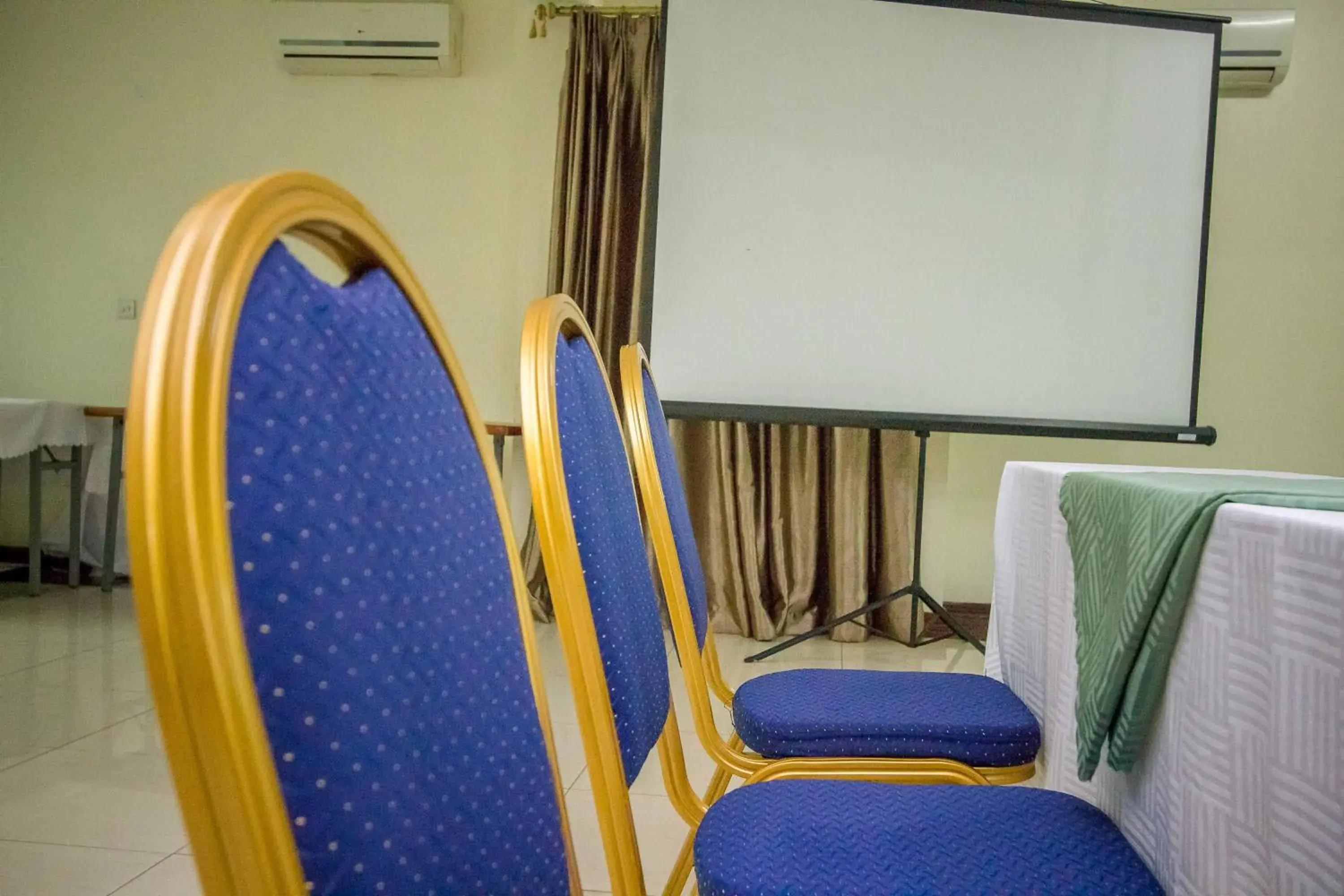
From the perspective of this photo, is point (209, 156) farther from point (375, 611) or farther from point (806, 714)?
point (375, 611)

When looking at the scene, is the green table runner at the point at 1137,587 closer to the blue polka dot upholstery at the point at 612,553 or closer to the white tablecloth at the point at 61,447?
the blue polka dot upholstery at the point at 612,553

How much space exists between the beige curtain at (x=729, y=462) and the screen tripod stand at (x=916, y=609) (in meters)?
0.12

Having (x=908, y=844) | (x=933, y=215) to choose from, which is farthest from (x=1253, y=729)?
(x=933, y=215)

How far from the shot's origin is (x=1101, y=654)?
773 millimetres

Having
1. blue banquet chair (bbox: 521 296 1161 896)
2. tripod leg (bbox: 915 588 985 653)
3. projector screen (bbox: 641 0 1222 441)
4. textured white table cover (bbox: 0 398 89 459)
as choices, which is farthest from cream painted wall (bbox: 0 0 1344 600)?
blue banquet chair (bbox: 521 296 1161 896)

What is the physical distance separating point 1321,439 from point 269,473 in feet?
12.3

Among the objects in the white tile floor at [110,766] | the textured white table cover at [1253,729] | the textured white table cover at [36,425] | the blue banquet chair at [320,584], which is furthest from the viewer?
the textured white table cover at [36,425]

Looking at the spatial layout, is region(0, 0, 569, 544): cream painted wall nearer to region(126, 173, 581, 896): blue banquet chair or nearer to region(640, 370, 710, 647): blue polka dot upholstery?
region(640, 370, 710, 647): blue polka dot upholstery

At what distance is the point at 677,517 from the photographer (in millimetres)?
1106

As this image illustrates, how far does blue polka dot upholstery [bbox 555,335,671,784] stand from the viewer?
0.63m

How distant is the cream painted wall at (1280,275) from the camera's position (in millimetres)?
3076

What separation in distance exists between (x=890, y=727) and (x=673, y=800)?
281 millimetres

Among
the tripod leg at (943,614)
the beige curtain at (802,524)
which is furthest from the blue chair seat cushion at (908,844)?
the beige curtain at (802,524)

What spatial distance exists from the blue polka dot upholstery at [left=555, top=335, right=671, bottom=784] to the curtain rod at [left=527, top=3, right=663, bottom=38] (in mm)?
2647
